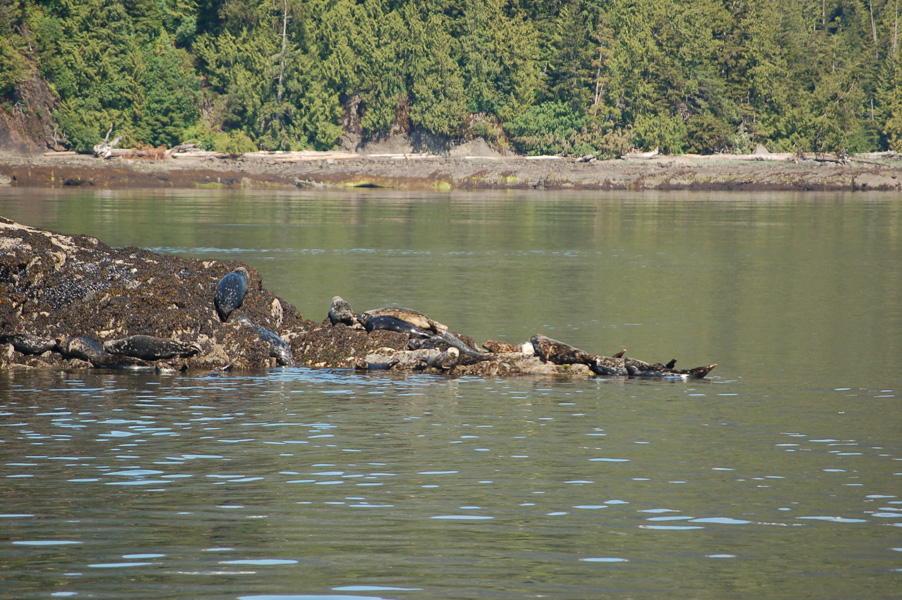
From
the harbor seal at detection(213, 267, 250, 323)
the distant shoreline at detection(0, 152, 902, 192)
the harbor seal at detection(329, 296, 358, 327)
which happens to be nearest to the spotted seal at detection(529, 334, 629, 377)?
the harbor seal at detection(329, 296, 358, 327)

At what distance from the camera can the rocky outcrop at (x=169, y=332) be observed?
17094mm

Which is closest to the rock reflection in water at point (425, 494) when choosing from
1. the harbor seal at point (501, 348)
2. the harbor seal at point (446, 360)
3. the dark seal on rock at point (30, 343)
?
the harbor seal at point (446, 360)

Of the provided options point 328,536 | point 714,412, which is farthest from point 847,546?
point 714,412

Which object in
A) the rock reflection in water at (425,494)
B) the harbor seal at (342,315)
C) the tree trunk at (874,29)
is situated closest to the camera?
the rock reflection in water at (425,494)

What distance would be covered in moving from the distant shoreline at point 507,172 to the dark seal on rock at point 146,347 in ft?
241

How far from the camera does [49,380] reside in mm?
15945

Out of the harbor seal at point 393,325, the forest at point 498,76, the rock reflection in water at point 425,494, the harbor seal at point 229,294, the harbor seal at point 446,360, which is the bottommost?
the rock reflection in water at point 425,494

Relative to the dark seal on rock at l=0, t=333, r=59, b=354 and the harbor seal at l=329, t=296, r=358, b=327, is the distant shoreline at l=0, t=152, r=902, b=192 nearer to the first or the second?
the harbor seal at l=329, t=296, r=358, b=327

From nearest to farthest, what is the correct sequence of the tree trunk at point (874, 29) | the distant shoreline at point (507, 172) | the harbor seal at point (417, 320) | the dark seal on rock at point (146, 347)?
the dark seal on rock at point (146, 347) < the harbor seal at point (417, 320) < the distant shoreline at point (507, 172) < the tree trunk at point (874, 29)

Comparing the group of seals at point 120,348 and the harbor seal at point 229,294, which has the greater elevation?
the harbor seal at point 229,294

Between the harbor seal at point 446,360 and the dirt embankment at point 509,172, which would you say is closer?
the harbor seal at point 446,360

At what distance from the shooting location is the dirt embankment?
90.2 meters

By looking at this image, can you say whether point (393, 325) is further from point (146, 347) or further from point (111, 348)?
point (111, 348)

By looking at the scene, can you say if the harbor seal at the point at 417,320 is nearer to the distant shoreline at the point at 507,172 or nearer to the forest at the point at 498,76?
the distant shoreline at the point at 507,172
